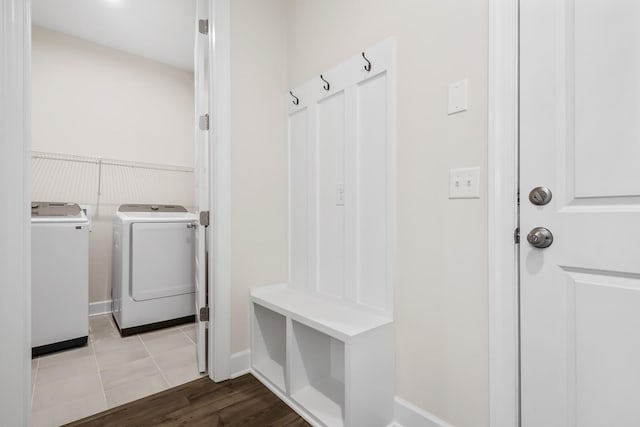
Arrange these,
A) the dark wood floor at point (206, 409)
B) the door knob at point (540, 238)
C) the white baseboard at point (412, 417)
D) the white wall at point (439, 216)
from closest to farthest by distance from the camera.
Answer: the door knob at point (540, 238) < the white wall at point (439, 216) < the white baseboard at point (412, 417) < the dark wood floor at point (206, 409)

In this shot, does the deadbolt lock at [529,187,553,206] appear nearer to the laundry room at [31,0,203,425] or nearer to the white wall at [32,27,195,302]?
the laundry room at [31,0,203,425]

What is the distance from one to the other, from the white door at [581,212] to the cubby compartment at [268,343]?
1.28 meters

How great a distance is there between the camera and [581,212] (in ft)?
2.99

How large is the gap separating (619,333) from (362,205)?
3.24ft

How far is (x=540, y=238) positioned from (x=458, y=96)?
0.58m

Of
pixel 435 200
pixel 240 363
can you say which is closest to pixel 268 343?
pixel 240 363

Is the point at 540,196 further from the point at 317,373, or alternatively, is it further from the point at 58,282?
the point at 58,282

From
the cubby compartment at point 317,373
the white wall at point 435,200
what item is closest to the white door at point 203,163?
the cubby compartment at point 317,373

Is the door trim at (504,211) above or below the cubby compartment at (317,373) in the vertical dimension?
above

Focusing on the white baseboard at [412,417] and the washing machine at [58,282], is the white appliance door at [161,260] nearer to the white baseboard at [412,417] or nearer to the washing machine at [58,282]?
the washing machine at [58,282]

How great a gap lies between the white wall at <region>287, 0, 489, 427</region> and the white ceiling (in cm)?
191

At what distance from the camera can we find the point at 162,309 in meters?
2.53

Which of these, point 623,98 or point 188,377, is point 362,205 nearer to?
point 623,98

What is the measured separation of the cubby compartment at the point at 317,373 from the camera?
146 centimetres
